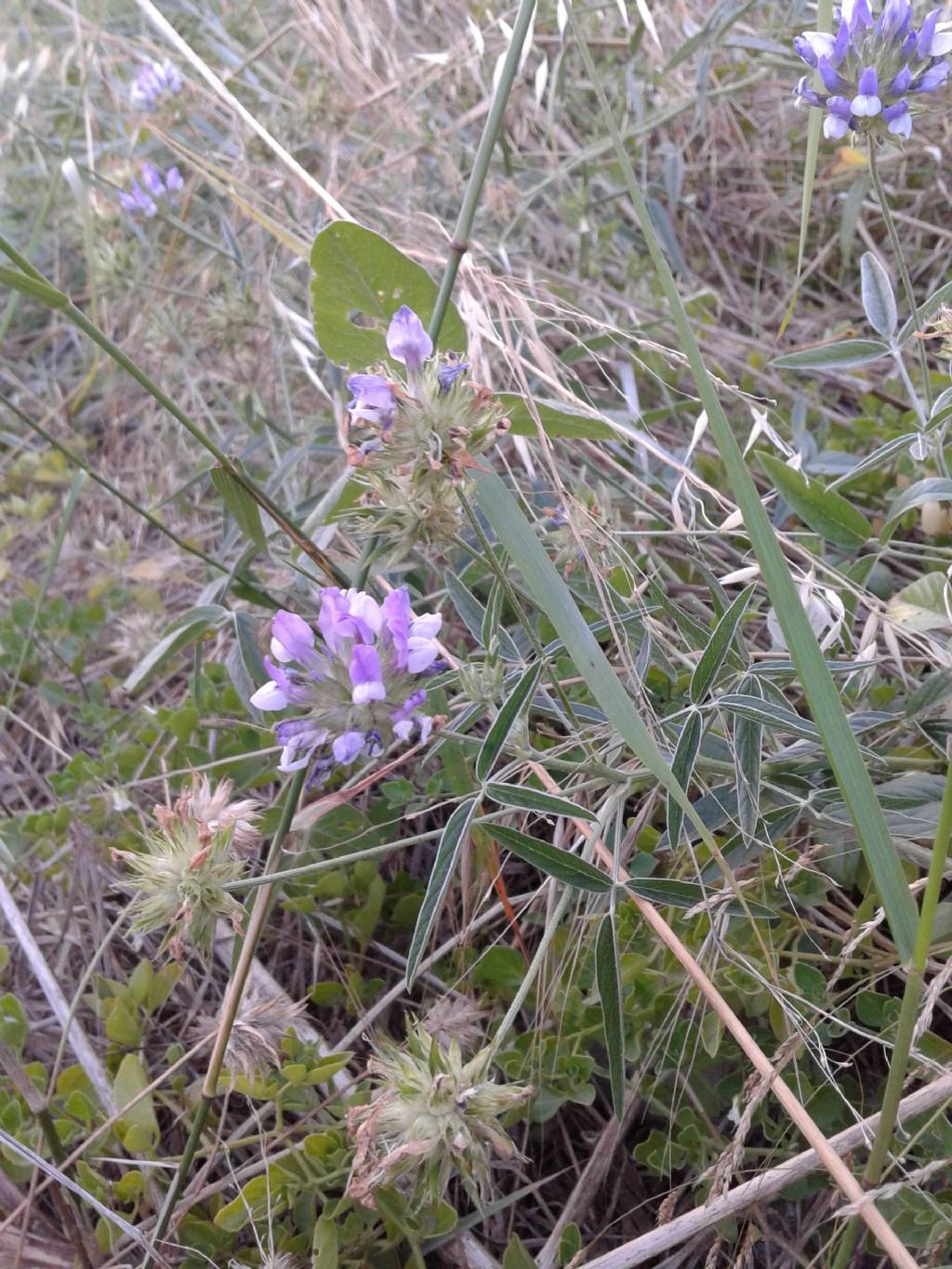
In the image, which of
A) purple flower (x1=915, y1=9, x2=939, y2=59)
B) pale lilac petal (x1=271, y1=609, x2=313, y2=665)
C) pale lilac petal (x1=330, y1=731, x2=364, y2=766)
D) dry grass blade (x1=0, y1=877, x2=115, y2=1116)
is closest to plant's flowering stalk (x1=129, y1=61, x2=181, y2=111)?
purple flower (x1=915, y1=9, x2=939, y2=59)

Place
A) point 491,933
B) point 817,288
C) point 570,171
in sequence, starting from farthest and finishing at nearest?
point 817,288, point 570,171, point 491,933

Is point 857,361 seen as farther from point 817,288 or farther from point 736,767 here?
point 817,288

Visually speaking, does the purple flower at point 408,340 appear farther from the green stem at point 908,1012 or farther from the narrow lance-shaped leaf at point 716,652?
the green stem at point 908,1012

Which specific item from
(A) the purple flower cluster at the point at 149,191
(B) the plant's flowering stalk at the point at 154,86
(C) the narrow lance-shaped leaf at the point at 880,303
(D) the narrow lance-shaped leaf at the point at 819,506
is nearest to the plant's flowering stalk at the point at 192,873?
(D) the narrow lance-shaped leaf at the point at 819,506

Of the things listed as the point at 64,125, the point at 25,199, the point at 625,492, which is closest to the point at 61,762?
the point at 625,492

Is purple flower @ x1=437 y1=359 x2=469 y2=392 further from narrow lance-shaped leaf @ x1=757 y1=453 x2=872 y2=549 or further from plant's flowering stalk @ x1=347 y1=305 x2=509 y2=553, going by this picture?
narrow lance-shaped leaf @ x1=757 y1=453 x2=872 y2=549
